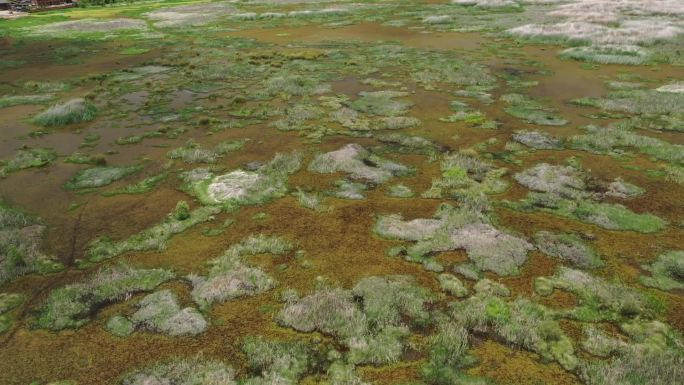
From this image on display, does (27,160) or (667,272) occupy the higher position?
(27,160)

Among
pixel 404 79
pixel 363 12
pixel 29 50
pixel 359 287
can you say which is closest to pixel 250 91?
pixel 404 79

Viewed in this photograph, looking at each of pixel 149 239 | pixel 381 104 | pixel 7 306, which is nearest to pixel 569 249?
pixel 149 239

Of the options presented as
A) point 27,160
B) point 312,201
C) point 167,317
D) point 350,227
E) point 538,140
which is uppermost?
point 538,140

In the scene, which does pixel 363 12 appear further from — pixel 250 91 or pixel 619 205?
pixel 619 205

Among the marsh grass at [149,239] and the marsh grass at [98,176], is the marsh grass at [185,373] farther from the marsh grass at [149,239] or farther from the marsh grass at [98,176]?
the marsh grass at [98,176]

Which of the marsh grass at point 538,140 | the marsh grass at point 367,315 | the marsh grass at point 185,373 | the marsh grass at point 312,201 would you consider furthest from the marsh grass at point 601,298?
the marsh grass at point 538,140

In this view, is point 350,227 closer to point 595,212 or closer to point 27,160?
point 595,212
